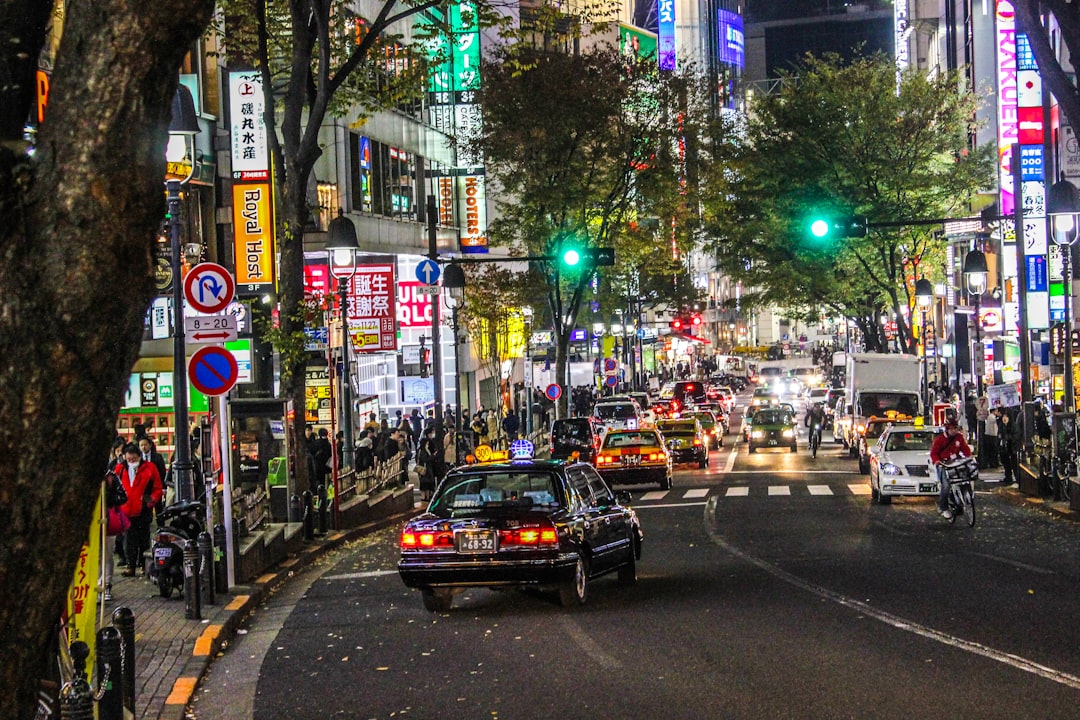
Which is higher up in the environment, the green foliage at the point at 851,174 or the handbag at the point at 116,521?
the green foliage at the point at 851,174

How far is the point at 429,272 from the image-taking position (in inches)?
1292

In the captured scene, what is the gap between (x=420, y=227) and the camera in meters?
49.9

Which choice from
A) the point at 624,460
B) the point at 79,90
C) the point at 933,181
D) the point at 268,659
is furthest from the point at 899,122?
the point at 79,90

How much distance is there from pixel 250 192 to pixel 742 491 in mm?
12739

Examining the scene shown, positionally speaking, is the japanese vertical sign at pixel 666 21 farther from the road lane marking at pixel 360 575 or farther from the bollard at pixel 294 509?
the road lane marking at pixel 360 575

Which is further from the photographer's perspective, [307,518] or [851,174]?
[851,174]

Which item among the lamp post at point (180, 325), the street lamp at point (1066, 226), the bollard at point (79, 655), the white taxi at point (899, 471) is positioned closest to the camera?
the bollard at point (79, 655)

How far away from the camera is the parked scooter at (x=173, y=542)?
1603 centimetres

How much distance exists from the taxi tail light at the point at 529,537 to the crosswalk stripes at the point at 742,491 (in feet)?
55.7

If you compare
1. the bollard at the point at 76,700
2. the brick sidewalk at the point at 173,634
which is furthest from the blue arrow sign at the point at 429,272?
the bollard at the point at 76,700

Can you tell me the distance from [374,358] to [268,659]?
36.6 meters

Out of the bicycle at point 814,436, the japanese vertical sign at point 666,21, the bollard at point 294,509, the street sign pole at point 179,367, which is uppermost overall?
the japanese vertical sign at point 666,21

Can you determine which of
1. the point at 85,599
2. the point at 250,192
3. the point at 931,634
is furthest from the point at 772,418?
the point at 85,599

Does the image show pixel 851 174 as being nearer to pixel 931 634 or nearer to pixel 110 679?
pixel 931 634
